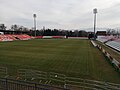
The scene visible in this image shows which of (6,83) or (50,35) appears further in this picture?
(50,35)

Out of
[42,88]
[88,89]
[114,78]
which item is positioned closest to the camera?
[42,88]

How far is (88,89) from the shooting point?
966 centimetres

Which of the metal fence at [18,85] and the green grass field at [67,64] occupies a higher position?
the metal fence at [18,85]

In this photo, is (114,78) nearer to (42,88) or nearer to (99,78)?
(99,78)

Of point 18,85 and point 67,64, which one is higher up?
point 18,85

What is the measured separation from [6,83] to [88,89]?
197 inches

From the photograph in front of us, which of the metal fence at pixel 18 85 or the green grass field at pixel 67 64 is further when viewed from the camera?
the green grass field at pixel 67 64

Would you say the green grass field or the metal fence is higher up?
→ the metal fence

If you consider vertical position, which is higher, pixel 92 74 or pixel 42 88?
A: pixel 42 88

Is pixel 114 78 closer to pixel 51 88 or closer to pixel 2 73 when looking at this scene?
pixel 51 88

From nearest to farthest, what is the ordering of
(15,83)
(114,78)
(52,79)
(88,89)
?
1. (15,83)
2. (88,89)
3. (52,79)
4. (114,78)

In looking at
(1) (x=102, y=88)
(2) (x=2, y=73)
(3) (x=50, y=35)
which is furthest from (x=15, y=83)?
(3) (x=50, y=35)

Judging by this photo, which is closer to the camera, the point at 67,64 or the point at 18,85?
the point at 18,85

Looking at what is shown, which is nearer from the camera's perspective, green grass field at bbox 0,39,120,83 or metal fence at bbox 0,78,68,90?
metal fence at bbox 0,78,68,90
